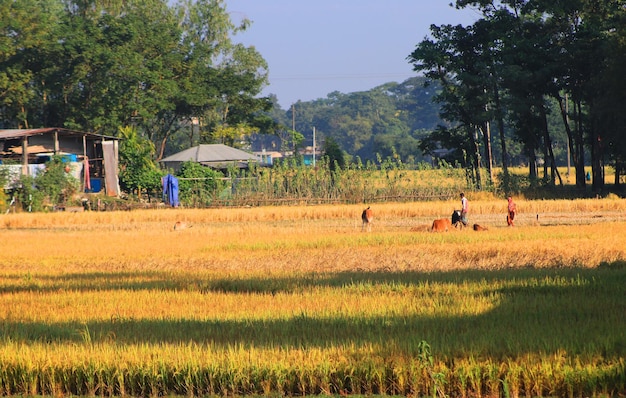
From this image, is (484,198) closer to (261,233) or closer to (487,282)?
(261,233)

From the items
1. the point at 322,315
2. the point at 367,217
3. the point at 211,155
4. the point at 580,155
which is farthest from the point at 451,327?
the point at 211,155

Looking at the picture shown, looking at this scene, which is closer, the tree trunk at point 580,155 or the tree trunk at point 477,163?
the tree trunk at point 477,163

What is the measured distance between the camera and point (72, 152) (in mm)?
44906

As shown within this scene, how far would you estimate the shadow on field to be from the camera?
934cm

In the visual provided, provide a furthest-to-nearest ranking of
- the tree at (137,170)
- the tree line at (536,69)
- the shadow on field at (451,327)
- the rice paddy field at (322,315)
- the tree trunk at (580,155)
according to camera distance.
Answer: the tree trunk at (580,155)
the tree at (137,170)
the tree line at (536,69)
the shadow on field at (451,327)
the rice paddy field at (322,315)

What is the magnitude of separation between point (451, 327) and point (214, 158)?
40.9 m

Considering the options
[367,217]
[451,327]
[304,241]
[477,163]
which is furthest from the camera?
[477,163]

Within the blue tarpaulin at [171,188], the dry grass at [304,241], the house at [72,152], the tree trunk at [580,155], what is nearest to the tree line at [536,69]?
the tree trunk at [580,155]

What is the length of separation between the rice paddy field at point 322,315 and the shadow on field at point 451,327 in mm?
33

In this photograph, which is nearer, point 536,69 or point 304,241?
point 304,241

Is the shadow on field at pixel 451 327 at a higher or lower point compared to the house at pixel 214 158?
lower

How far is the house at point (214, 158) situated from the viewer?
50375mm

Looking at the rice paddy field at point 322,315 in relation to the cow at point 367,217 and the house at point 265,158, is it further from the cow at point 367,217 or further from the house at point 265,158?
the house at point 265,158

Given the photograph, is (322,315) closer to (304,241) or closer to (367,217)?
(304,241)
